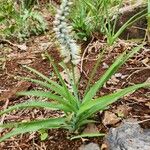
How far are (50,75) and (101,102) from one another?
90 cm

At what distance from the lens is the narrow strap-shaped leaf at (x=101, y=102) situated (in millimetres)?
2168

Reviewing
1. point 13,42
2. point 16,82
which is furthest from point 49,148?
point 13,42

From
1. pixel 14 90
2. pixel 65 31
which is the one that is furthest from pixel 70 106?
pixel 14 90

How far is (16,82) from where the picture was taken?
9.94 ft

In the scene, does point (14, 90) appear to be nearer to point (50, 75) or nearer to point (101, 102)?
point (50, 75)

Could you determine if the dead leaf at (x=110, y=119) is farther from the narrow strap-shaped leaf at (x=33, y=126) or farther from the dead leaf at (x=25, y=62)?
the dead leaf at (x=25, y=62)

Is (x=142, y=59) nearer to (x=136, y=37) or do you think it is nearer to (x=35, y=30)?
(x=136, y=37)

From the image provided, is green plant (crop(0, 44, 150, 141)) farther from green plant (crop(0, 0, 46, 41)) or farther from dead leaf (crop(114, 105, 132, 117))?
green plant (crop(0, 0, 46, 41))

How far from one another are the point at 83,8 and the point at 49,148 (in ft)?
5.67

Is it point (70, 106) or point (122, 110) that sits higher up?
point (70, 106)

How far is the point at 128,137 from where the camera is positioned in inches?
87.0

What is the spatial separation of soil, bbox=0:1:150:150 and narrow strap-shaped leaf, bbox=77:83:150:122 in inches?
6.0

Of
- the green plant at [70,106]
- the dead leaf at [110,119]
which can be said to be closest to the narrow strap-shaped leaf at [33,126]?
the green plant at [70,106]

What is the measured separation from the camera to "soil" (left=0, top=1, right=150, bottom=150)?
238 cm
